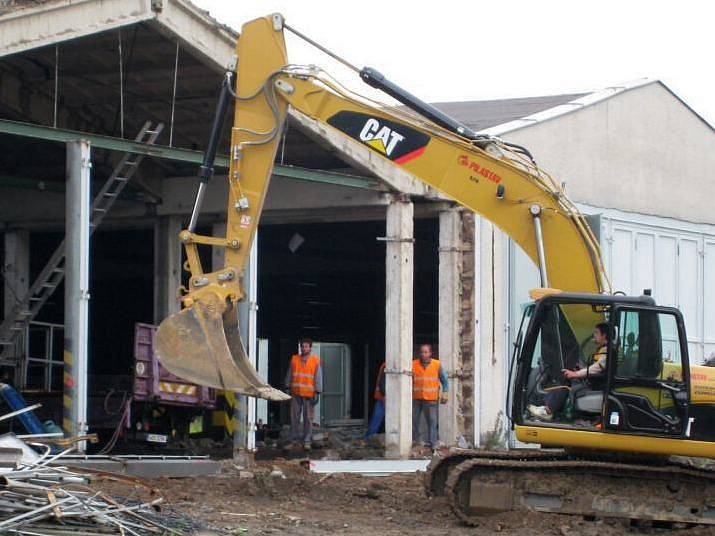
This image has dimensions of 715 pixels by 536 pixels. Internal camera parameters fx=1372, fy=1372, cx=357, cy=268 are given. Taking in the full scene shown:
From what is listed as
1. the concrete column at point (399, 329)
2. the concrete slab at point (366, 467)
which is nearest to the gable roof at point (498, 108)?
the concrete column at point (399, 329)

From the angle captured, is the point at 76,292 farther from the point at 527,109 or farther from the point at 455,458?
the point at 527,109

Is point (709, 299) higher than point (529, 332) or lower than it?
higher

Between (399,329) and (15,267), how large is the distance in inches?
300

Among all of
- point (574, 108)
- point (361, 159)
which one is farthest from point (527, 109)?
point (361, 159)

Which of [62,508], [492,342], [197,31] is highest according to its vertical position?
[197,31]

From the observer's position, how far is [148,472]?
15602 millimetres

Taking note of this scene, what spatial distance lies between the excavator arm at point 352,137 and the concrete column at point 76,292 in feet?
10.9

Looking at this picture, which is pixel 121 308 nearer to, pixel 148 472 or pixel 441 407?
pixel 441 407

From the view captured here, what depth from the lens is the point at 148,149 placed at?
55.5ft

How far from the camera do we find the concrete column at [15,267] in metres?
23.8

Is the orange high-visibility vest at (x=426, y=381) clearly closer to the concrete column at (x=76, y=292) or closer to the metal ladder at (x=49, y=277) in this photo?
the metal ladder at (x=49, y=277)

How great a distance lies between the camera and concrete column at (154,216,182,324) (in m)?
22.9

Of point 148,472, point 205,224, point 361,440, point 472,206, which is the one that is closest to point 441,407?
point 361,440

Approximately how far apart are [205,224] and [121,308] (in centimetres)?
601
